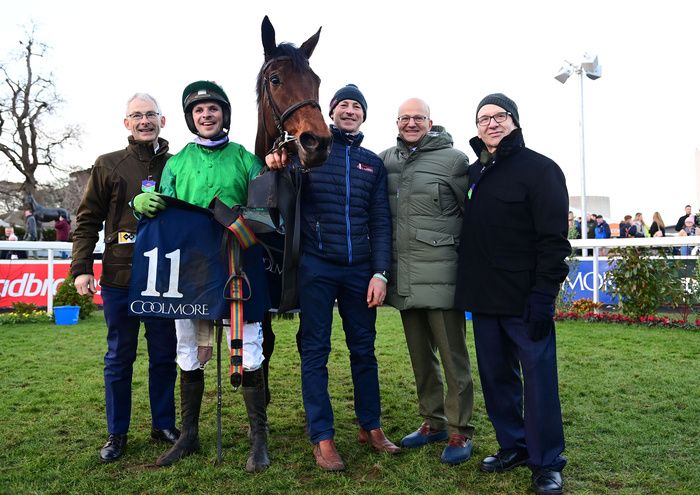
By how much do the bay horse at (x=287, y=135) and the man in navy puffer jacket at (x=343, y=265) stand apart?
138 millimetres

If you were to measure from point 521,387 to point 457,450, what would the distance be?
512 millimetres

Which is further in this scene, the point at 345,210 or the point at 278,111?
the point at 345,210

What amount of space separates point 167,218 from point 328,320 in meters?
1.05

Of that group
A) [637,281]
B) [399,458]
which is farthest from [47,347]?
[637,281]

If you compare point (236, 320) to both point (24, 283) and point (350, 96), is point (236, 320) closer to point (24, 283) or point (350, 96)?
point (350, 96)

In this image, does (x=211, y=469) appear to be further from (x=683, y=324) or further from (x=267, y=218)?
(x=683, y=324)

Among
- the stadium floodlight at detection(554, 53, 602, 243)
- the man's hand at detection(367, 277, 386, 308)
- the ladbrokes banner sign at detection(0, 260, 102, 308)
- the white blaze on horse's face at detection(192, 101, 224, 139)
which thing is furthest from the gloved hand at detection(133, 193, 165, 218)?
the stadium floodlight at detection(554, 53, 602, 243)

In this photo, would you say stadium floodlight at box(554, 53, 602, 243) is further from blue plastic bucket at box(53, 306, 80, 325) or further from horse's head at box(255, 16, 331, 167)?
horse's head at box(255, 16, 331, 167)

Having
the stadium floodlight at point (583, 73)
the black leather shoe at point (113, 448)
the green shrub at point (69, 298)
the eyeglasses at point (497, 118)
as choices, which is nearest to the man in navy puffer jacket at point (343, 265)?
the eyeglasses at point (497, 118)

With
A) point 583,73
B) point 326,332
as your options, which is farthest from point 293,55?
point 583,73

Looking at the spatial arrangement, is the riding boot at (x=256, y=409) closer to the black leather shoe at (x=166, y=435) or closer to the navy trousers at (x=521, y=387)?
the black leather shoe at (x=166, y=435)

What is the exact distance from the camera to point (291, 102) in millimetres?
3225

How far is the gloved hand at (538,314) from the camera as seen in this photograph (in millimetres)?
2908

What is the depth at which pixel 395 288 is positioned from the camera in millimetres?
3664
